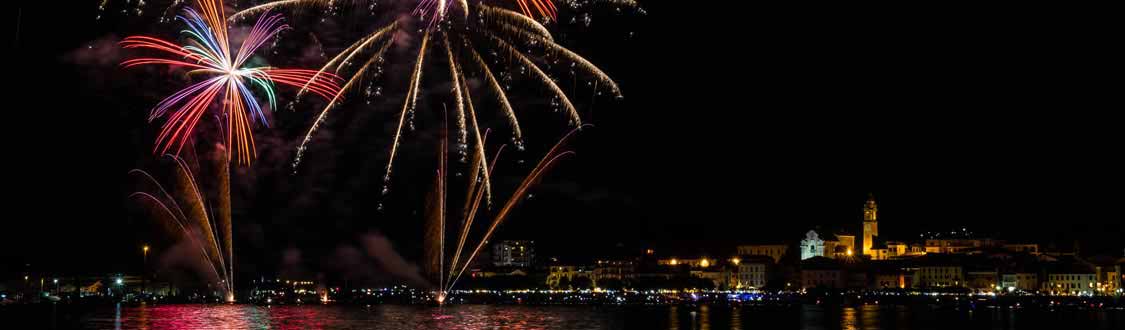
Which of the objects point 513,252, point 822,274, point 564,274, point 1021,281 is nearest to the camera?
point 1021,281

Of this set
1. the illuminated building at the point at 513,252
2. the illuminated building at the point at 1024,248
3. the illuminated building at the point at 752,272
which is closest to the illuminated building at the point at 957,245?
A: the illuminated building at the point at 1024,248

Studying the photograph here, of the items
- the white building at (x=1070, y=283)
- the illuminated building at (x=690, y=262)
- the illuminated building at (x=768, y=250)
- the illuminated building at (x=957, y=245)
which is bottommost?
the white building at (x=1070, y=283)

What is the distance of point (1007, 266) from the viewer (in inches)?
4478

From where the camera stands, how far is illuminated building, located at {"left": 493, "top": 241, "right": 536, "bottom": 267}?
154 meters

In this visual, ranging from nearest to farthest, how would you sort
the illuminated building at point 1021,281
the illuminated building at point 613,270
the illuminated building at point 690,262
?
the illuminated building at point 1021,281
the illuminated building at point 613,270
the illuminated building at point 690,262

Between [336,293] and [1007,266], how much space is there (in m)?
64.9

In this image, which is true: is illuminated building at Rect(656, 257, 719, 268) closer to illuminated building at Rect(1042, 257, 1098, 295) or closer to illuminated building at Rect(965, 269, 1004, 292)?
illuminated building at Rect(965, 269, 1004, 292)

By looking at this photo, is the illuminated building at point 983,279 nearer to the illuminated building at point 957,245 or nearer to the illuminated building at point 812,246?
the illuminated building at point 957,245

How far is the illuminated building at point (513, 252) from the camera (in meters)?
154

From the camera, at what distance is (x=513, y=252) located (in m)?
160

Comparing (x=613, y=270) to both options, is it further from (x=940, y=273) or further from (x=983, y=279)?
(x=983, y=279)

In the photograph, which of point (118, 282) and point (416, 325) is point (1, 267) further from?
point (416, 325)

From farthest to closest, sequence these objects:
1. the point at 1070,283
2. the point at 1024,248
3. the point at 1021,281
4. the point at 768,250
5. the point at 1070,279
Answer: the point at 768,250 < the point at 1024,248 < the point at 1021,281 < the point at 1070,279 < the point at 1070,283

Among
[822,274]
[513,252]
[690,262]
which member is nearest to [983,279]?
[822,274]
